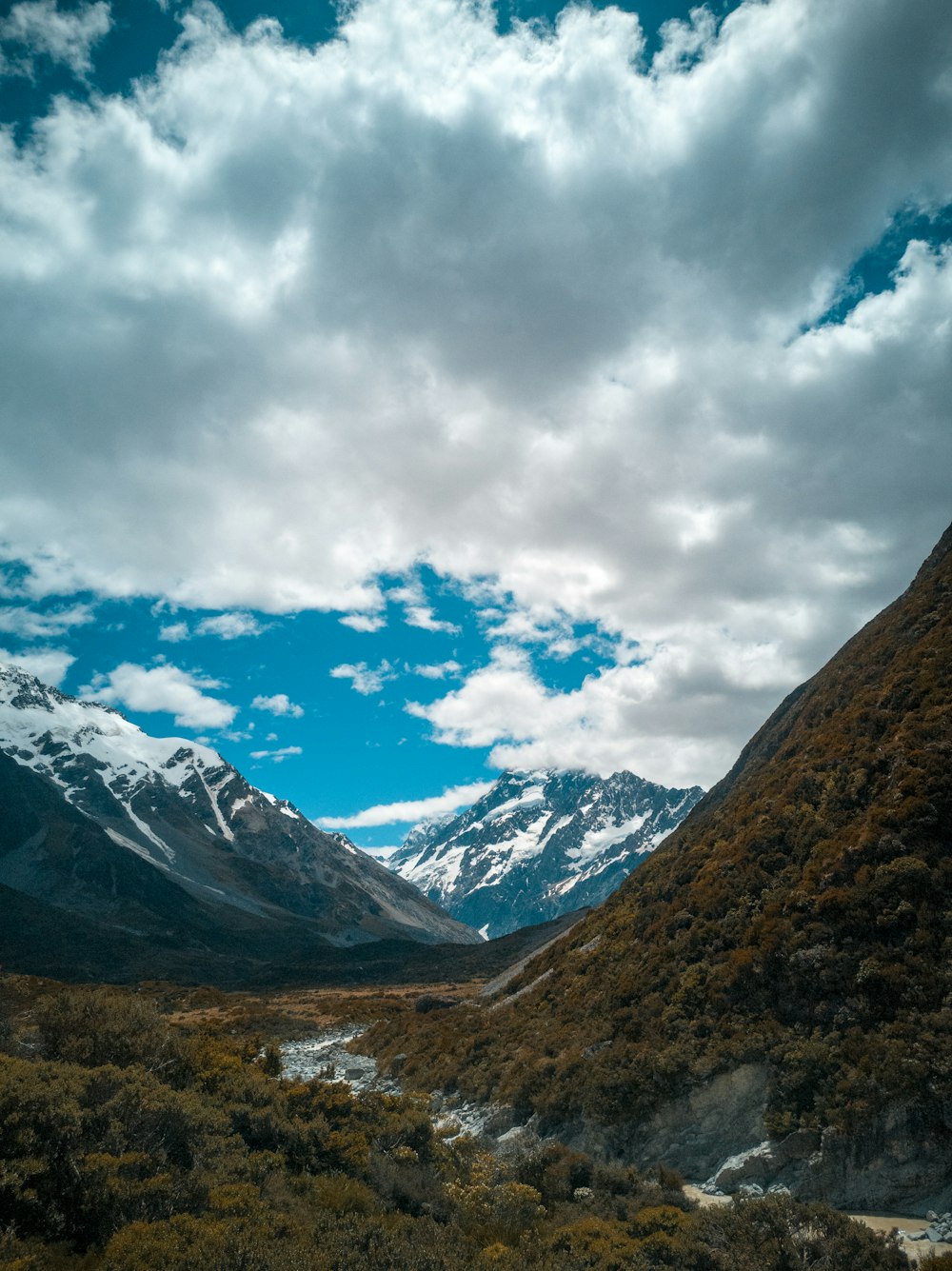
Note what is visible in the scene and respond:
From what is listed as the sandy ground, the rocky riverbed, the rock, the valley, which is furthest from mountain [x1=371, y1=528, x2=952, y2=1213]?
the rock

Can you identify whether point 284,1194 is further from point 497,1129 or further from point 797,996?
point 797,996

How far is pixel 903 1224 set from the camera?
14133 millimetres

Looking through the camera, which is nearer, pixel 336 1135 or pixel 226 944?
pixel 336 1135

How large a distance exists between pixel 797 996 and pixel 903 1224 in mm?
6558

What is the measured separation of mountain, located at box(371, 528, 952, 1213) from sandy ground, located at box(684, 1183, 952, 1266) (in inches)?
14.9

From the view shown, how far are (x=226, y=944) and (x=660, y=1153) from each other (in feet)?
627

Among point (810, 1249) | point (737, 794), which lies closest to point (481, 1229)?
point (810, 1249)

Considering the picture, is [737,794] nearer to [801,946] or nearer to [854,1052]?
[801,946]

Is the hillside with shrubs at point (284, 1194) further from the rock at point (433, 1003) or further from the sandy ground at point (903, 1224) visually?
the rock at point (433, 1003)

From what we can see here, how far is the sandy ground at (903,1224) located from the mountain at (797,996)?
38 centimetres

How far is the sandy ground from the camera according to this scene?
12.9 metres

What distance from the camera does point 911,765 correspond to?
24734 millimetres

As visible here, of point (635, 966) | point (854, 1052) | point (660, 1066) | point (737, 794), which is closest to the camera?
point (854, 1052)

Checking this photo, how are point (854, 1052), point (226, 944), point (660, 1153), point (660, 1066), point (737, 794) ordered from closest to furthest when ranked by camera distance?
point (854, 1052) → point (660, 1153) → point (660, 1066) → point (737, 794) → point (226, 944)
